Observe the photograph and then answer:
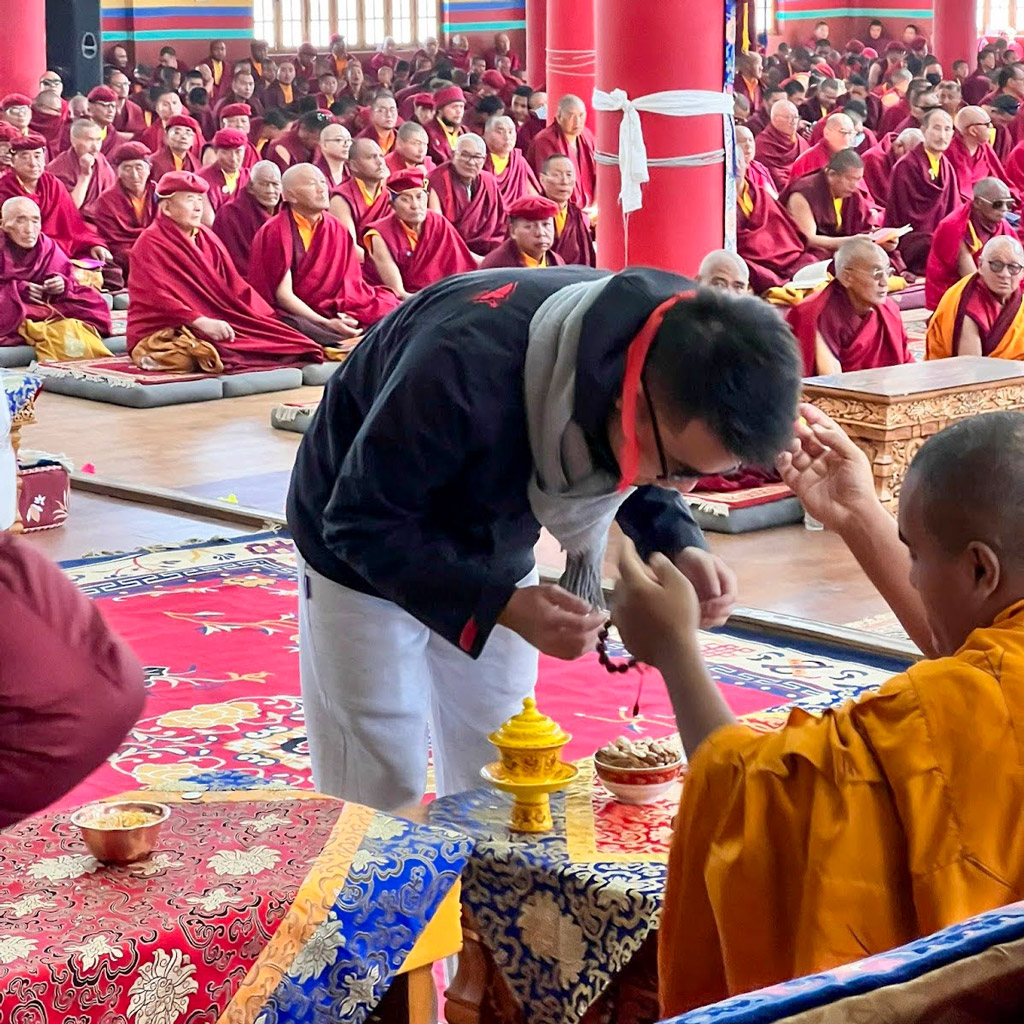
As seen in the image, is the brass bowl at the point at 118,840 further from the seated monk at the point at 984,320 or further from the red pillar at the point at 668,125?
the red pillar at the point at 668,125

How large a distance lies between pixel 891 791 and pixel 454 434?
762 millimetres

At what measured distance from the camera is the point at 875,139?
55.3 ft

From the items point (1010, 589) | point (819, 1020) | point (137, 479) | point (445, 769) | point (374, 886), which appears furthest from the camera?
point (137, 479)

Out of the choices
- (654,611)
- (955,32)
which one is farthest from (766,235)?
(955,32)

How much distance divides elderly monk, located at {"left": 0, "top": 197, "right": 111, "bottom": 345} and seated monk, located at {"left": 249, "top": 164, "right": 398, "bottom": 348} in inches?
39.0

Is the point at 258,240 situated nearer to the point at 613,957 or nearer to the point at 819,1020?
the point at 613,957

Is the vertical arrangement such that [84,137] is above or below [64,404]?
above

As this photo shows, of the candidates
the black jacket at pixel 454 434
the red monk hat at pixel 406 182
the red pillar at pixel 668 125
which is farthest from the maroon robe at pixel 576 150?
the black jacket at pixel 454 434

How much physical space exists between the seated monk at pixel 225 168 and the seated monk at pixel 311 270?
266 cm

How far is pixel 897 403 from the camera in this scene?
5965 mm

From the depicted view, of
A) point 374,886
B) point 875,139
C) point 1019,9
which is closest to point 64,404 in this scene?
point 374,886

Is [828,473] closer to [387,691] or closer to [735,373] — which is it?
[735,373]

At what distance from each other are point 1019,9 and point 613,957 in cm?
2860

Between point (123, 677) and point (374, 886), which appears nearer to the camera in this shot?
point (123, 677)
